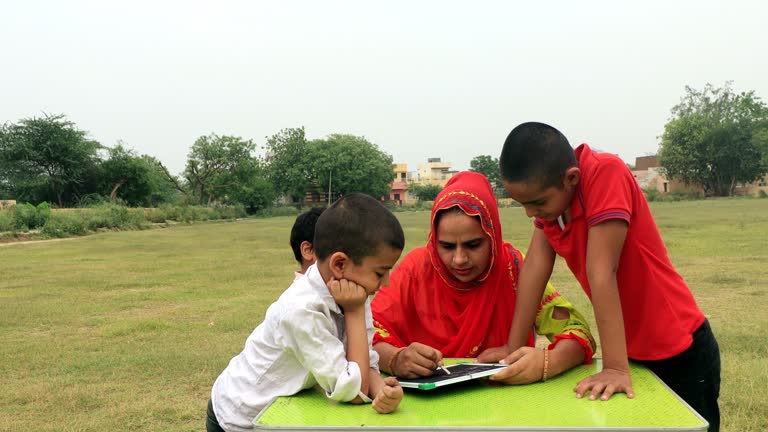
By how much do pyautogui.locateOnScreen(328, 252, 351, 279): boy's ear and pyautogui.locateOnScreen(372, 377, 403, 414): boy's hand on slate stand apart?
444 mm

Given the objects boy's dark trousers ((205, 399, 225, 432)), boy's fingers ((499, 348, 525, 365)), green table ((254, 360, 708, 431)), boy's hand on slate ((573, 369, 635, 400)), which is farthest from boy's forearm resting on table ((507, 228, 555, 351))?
boy's dark trousers ((205, 399, 225, 432))

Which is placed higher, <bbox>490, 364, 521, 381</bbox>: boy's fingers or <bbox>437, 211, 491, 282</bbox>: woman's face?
<bbox>437, 211, 491, 282</bbox>: woman's face

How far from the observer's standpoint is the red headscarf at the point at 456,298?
2.99 meters

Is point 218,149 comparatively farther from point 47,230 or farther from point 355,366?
point 355,366

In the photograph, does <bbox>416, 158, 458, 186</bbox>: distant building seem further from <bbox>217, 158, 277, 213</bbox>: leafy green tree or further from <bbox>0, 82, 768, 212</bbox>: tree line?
<bbox>217, 158, 277, 213</bbox>: leafy green tree

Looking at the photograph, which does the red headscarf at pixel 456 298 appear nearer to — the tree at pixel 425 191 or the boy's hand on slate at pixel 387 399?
the boy's hand on slate at pixel 387 399

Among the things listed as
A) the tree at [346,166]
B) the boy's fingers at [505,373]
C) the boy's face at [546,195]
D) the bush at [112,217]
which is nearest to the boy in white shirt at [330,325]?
the boy's fingers at [505,373]

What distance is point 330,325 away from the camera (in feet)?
7.20

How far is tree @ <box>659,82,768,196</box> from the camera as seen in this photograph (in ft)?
206

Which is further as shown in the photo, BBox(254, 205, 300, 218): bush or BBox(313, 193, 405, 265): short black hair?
BBox(254, 205, 300, 218): bush

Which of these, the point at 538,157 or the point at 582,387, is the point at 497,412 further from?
the point at 538,157

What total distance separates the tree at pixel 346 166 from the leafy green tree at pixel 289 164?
0.79m

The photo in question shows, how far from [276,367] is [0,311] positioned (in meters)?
9.18

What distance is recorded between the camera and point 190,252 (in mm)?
19797
